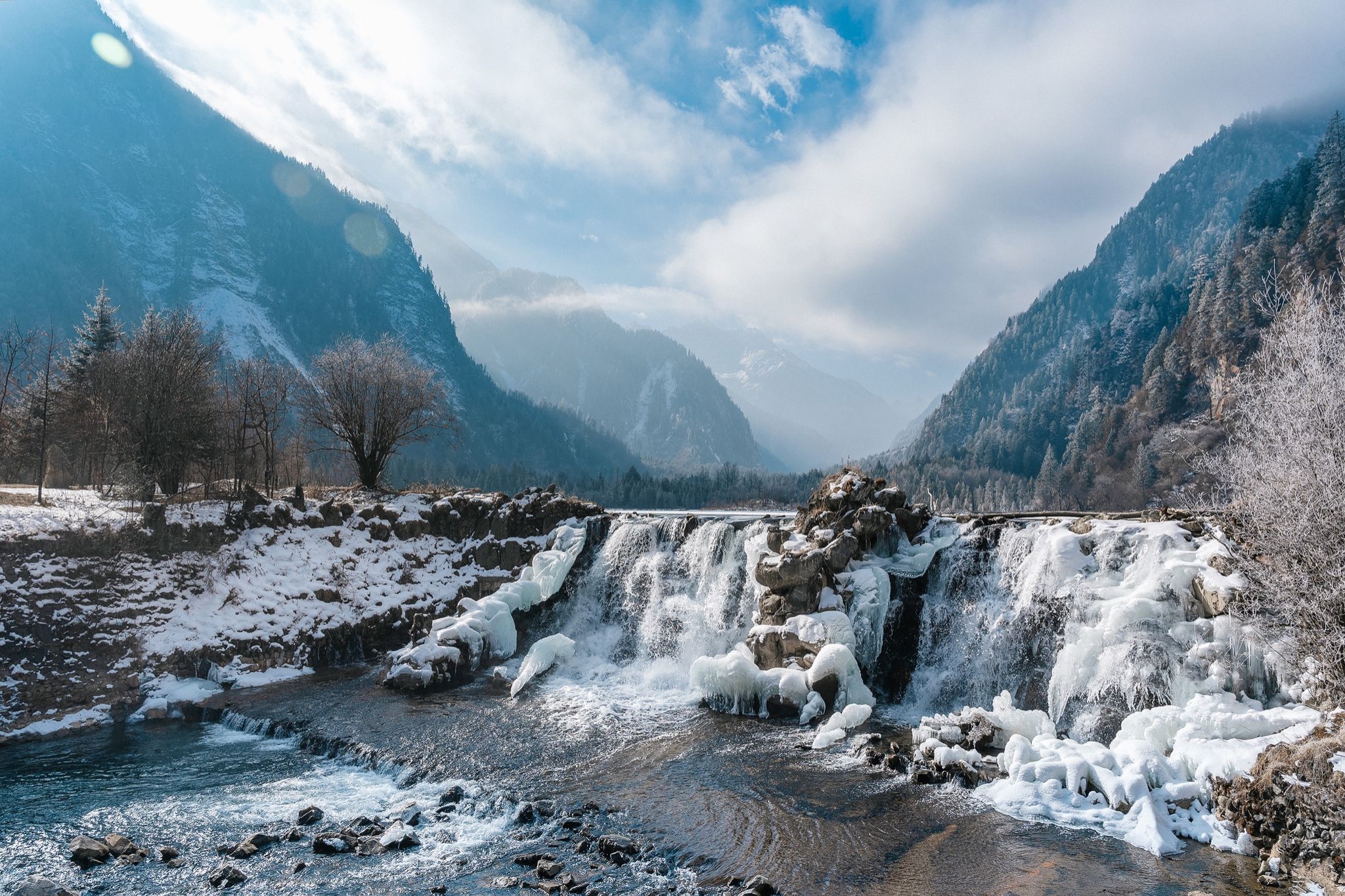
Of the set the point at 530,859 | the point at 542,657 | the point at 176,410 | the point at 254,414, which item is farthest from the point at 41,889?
the point at 254,414

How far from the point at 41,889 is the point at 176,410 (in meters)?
25.8

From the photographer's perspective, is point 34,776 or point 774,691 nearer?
point 34,776

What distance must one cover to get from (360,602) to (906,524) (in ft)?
77.0

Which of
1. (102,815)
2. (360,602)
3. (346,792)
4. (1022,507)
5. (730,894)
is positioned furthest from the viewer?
(1022,507)

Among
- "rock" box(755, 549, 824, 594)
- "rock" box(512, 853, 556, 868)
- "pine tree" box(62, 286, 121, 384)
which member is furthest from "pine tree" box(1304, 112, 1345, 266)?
"pine tree" box(62, 286, 121, 384)

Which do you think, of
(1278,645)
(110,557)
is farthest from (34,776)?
(1278,645)

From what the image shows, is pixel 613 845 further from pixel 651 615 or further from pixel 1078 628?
pixel 651 615

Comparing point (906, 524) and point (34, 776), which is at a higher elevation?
point (906, 524)

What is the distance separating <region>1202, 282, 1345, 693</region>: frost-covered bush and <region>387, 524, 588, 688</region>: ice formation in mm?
23663

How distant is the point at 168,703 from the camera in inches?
830

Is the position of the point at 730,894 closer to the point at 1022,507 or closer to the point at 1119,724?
the point at 1119,724

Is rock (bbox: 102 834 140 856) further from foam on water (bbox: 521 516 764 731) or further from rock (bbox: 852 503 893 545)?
rock (bbox: 852 503 893 545)

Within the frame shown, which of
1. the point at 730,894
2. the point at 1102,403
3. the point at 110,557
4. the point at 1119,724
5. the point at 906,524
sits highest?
the point at 1102,403

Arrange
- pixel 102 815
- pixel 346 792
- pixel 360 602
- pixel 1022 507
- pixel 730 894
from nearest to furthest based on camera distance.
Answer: pixel 730 894, pixel 102 815, pixel 346 792, pixel 360 602, pixel 1022 507
